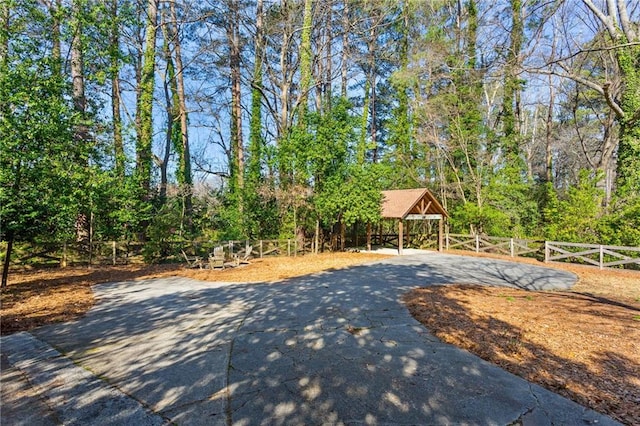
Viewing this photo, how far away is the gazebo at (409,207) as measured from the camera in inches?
659

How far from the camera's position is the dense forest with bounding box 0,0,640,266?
793 cm

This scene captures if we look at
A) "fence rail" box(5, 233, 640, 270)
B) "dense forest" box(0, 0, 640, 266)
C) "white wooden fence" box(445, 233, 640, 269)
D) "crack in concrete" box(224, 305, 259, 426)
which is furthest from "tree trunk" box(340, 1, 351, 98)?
"crack in concrete" box(224, 305, 259, 426)

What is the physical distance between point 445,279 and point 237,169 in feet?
50.5

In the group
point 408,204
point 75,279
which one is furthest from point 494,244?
point 75,279

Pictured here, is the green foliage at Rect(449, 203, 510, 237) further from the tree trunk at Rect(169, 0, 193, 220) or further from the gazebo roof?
the tree trunk at Rect(169, 0, 193, 220)

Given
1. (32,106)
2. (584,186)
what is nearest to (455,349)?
(32,106)

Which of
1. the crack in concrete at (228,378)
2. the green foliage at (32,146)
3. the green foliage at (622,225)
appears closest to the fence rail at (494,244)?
the green foliage at (622,225)

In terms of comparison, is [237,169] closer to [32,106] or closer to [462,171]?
[32,106]

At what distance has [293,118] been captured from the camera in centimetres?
2033

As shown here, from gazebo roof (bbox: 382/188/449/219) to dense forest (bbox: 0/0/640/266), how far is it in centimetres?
125

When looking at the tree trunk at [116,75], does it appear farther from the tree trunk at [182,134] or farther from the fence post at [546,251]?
the fence post at [546,251]

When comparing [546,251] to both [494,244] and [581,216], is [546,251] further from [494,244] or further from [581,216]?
[494,244]

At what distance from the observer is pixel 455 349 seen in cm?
438

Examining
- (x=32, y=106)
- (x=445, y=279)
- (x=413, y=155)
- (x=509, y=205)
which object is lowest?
(x=445, y=279)
